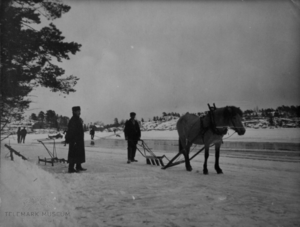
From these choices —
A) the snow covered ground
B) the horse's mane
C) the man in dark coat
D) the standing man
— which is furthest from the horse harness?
the man in dark coat

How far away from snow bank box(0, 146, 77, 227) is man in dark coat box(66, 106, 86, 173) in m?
2.67

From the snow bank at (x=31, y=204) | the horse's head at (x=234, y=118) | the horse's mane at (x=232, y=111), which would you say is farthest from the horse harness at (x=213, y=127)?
the snow bank at (x=31, y=204)

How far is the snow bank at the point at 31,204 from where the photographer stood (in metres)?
2.78

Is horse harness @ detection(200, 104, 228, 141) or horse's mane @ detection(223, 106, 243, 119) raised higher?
horse's mane @ detection(223, 106, 243, 119)

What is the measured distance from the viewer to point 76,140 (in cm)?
738

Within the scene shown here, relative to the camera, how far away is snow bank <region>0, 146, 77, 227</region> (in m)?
2.78

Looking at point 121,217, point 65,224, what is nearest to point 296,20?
point 121,217

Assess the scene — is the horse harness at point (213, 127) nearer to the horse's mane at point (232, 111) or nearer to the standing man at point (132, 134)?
the horse's mane at point (232, 111)

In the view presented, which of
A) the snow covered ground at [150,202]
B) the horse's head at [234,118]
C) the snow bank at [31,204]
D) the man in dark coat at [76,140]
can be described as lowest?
the snow covered ground at [150,202]

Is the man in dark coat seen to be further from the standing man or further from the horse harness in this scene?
the horse harness

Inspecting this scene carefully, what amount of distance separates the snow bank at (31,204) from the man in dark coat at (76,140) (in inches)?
105

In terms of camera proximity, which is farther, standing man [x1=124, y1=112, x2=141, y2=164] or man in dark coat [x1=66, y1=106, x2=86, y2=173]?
standing man [x1=124, y1=112, x2=141, y2=164]

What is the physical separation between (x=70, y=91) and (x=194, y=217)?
6.00 meters

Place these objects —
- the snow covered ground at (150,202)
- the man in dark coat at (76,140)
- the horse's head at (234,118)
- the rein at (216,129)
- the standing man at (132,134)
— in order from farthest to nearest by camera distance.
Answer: the standing man at (132,134) < the man in dark coat at (76,140) < the rein at (216,129) < the horse's head at (234,118) < the snow covered ground at (150,202)
